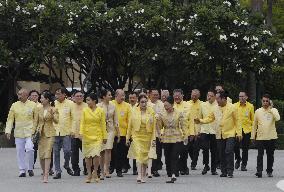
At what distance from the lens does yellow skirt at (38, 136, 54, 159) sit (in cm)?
1823

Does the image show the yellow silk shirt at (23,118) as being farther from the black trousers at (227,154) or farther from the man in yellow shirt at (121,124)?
the black trousers at (227,154)

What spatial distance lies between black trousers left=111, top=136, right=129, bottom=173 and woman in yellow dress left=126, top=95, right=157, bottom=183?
1.61 metres

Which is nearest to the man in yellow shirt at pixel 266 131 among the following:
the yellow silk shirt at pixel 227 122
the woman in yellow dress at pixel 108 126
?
the yellow silk shirt at pixel 227 122

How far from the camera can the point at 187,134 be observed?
1931cm

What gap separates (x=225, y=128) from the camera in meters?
19.8

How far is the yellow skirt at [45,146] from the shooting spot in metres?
18.2

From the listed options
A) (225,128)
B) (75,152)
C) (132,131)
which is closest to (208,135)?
(225,128)

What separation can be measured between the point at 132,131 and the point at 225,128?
8.37 feet

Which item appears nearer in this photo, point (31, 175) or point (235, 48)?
point (31, 175)

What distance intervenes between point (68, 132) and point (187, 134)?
269 cm

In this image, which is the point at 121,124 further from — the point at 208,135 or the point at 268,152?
the point at 268,152

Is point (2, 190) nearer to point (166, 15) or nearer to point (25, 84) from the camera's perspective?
point (166, 15)

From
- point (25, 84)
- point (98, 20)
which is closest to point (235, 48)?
point (98, 20)

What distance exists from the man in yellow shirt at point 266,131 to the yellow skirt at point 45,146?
15.2ft
